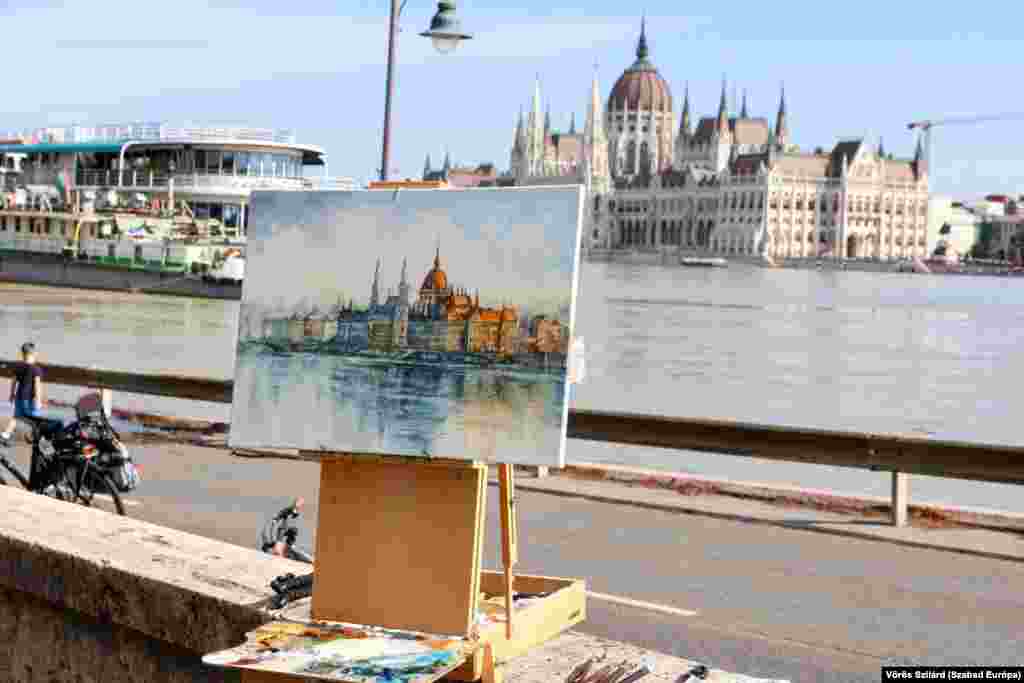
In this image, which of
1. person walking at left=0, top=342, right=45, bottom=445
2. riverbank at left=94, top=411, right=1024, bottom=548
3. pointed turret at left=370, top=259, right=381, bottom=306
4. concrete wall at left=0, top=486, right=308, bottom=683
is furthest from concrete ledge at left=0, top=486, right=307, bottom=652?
person walking at left=0, top=342, right=45, bottom=445

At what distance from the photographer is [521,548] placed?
994 centimetres

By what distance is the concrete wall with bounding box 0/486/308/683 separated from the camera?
467 centimetres

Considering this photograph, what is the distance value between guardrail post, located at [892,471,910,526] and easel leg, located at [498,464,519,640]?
717 cm

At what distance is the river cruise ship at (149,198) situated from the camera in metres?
69.0

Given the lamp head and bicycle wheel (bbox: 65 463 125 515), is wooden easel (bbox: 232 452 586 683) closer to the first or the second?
bicycle wheel (bbox: 65 463 125 515)

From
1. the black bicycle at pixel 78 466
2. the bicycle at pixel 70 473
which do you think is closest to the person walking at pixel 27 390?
the black bicycle at pixel 78 466

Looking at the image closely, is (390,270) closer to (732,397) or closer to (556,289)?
(556,289)

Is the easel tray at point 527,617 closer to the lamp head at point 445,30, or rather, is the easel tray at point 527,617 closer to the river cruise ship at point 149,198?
the lamp head at point 445,30

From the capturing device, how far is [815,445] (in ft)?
37.6

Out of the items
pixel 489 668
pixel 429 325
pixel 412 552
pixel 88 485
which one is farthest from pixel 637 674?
pixel 88 485

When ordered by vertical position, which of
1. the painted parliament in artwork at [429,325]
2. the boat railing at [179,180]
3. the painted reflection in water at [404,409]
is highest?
the boat railing at [179,180]

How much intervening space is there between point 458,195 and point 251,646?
1338mm

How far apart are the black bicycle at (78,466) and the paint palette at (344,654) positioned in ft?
18.7

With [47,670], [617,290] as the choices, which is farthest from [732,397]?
[617,290]
